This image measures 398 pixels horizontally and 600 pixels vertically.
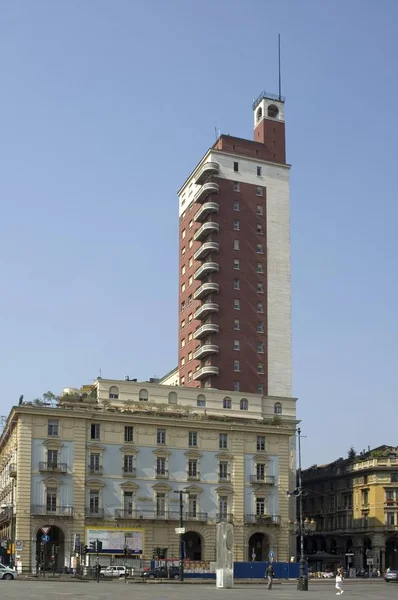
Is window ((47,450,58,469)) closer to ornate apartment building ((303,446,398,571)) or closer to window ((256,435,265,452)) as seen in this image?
window ((256,435,265,452))

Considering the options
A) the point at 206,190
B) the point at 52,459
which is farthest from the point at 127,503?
the point at 206,190

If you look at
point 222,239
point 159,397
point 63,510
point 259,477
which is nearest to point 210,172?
point 222,239

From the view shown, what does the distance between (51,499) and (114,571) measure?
430 inches

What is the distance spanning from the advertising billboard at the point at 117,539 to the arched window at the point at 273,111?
204 feet

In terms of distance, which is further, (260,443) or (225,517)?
(260,443)

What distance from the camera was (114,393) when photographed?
10444 centimetres

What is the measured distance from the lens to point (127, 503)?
93.7 m

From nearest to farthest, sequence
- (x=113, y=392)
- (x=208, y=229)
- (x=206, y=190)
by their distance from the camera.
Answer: (x=113, y=392) → (x=208, y=229) → (x=206, y=190)

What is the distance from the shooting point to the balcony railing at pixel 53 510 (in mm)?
89125

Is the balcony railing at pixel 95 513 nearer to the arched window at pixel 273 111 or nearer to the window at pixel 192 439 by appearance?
the window at pixel 192 439

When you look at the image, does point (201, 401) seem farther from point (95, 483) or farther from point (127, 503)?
point (95, 483)

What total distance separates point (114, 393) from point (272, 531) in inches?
919

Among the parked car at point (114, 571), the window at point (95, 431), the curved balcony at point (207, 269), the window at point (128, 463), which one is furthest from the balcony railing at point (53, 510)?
the curved balcony at point (207, 269)

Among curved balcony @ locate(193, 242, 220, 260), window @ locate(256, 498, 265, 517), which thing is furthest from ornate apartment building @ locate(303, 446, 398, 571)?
curved balcony @ locate(193, 242, 220, 260)
